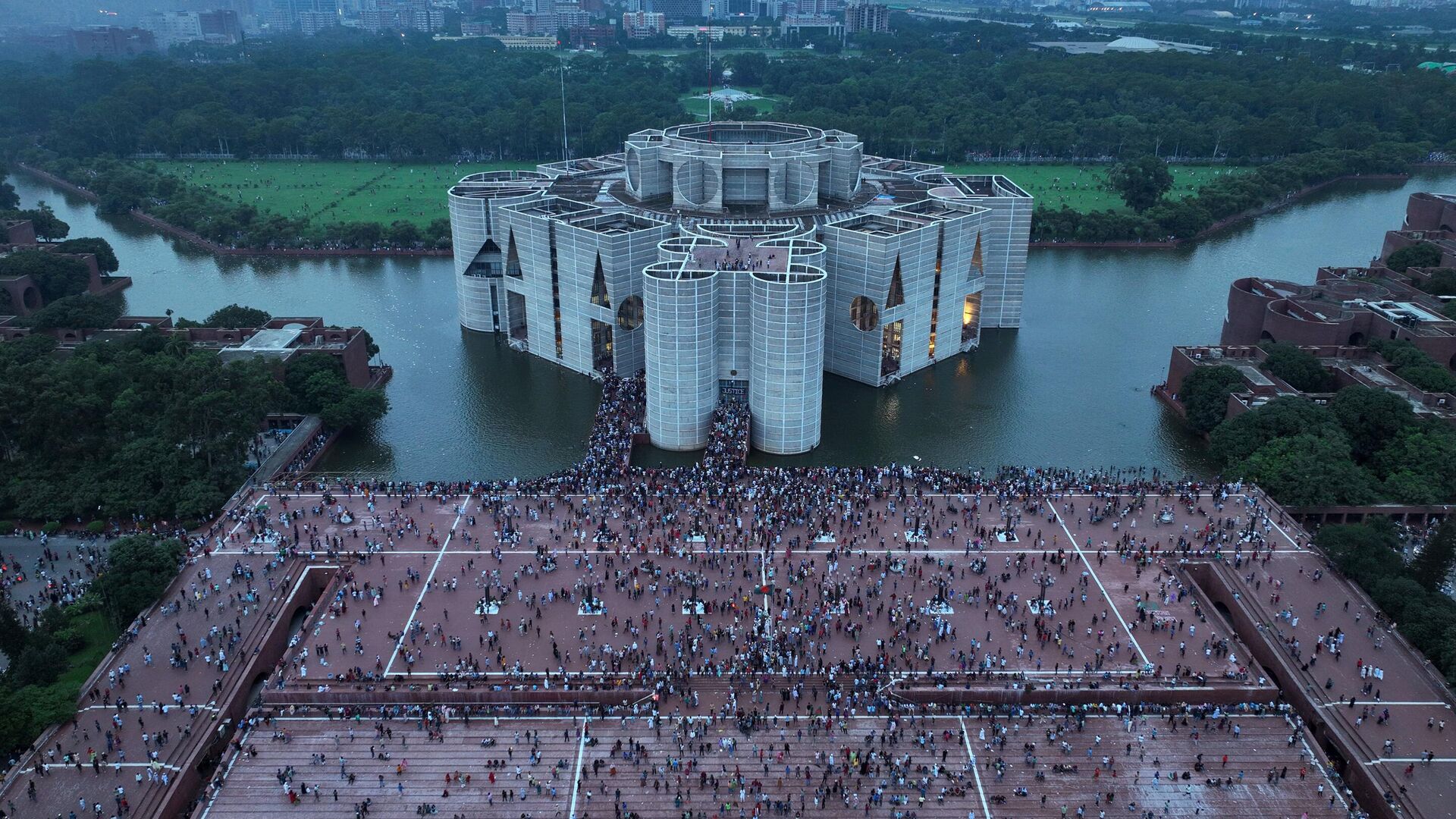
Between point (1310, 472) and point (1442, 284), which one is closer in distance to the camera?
point (1310, 472)

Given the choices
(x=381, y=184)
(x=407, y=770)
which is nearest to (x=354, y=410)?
(x=407, y=770)

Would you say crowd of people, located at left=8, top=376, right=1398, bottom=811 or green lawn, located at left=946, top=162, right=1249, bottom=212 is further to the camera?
green lawn, located at left=946, top=162, right=1249, bottom=212

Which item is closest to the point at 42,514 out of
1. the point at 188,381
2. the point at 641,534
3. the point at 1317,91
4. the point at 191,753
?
the point at 188,381

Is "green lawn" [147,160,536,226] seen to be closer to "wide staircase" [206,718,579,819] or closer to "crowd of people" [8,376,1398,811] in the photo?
"crowd of people" [8,376,1398,811]

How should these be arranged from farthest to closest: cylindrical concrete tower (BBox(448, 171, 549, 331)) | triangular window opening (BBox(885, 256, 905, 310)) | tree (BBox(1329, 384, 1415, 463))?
cylindrical concrete tower (BBox(448, 171, 549, 331)), triangular window opening (BBox(885, 256, 905, 310)), tree (BBox(1329, 384, 1415, 463))

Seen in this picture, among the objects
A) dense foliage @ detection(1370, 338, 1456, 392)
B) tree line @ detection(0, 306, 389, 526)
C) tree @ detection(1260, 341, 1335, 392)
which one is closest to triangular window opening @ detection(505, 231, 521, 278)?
tree line @ detection(0, 306, 389, 526)

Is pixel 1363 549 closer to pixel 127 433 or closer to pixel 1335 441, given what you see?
pixel 1335 441

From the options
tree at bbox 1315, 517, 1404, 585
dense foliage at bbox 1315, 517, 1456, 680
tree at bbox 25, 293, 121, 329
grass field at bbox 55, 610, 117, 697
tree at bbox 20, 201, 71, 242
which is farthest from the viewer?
tree at bbox 20, 201, 71, 242
